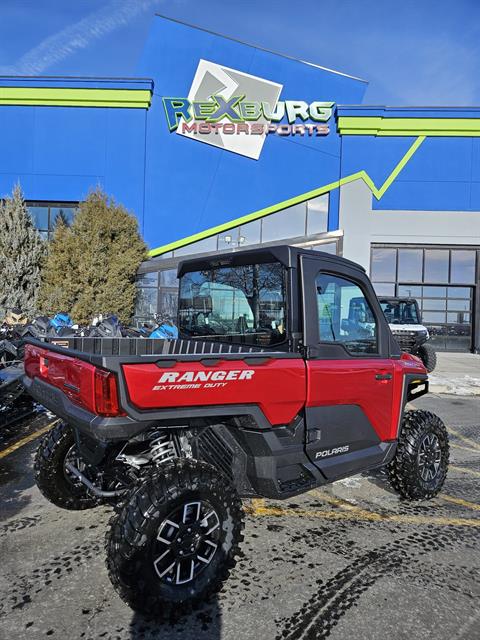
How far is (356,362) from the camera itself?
3.16 metres

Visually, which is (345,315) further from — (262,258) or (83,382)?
(83,382)

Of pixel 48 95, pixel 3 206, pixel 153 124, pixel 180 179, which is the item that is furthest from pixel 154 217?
pixel 48 95

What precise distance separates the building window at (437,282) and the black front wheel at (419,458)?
1552 cm

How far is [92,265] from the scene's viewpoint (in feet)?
46.9

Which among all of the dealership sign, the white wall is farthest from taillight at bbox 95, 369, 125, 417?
the dealership sign

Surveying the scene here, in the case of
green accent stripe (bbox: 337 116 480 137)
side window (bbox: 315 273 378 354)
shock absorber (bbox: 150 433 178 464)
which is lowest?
shock absorber (bbox: 150 433 178 464)

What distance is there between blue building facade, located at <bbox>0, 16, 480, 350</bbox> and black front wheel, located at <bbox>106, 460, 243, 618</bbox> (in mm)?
15573

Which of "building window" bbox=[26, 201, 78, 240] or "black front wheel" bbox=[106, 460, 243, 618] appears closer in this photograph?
"black front wheel" bbox=[106, 460, 243, 618]

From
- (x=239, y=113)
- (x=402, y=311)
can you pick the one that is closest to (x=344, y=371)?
(x=402, y=311)

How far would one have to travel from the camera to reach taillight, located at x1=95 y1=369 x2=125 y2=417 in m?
2.15

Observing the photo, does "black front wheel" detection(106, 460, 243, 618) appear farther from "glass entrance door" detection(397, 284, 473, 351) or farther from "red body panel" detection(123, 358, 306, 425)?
"glass entrance door" detection(397, 284, 473, 351)

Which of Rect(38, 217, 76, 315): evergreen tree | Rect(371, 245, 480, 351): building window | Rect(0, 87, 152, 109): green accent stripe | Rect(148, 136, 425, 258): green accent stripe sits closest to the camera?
Rect(38, 217, 76, 315): evergreen tree

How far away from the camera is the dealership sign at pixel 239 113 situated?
17.5 metres

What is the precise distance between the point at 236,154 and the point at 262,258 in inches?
621
